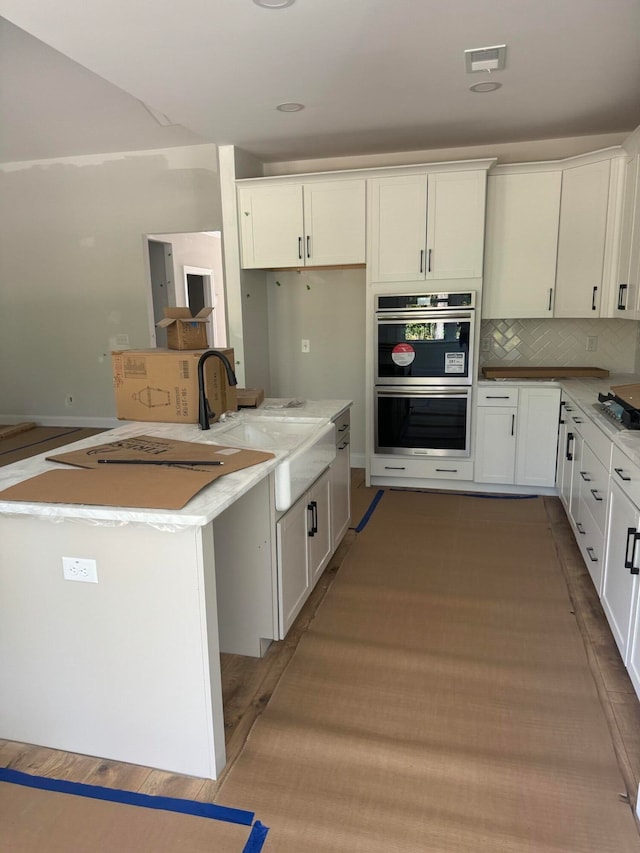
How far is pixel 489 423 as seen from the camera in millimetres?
4344

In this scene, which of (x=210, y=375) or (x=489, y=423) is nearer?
(x=210, y=375)

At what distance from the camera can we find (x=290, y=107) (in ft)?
11.6

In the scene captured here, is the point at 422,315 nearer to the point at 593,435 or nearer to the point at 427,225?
the point at 427,225

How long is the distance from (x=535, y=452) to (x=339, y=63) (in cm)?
288

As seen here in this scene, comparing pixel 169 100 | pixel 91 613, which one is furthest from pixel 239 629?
pixel 169 100

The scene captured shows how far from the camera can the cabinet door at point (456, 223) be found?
13.5 feet

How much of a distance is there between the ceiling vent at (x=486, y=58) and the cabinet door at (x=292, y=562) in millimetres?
2307

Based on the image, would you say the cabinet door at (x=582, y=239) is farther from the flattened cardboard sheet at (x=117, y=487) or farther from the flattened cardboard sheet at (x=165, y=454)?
the flattened cardboard sheet at (x=117, y=487)

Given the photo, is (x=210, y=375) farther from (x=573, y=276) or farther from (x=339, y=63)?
(x=573, y=276)

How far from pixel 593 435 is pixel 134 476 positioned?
2284 millimetres

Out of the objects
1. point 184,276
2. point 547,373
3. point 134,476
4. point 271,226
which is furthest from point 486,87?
point 184,276

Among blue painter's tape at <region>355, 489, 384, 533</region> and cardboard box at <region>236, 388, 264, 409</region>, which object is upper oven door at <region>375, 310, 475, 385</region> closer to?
blue painter's tape at <region>355, 489, 384, 533</region>

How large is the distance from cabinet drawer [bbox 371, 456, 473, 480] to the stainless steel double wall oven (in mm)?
69

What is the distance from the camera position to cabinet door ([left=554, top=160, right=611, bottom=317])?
4.04 meters
